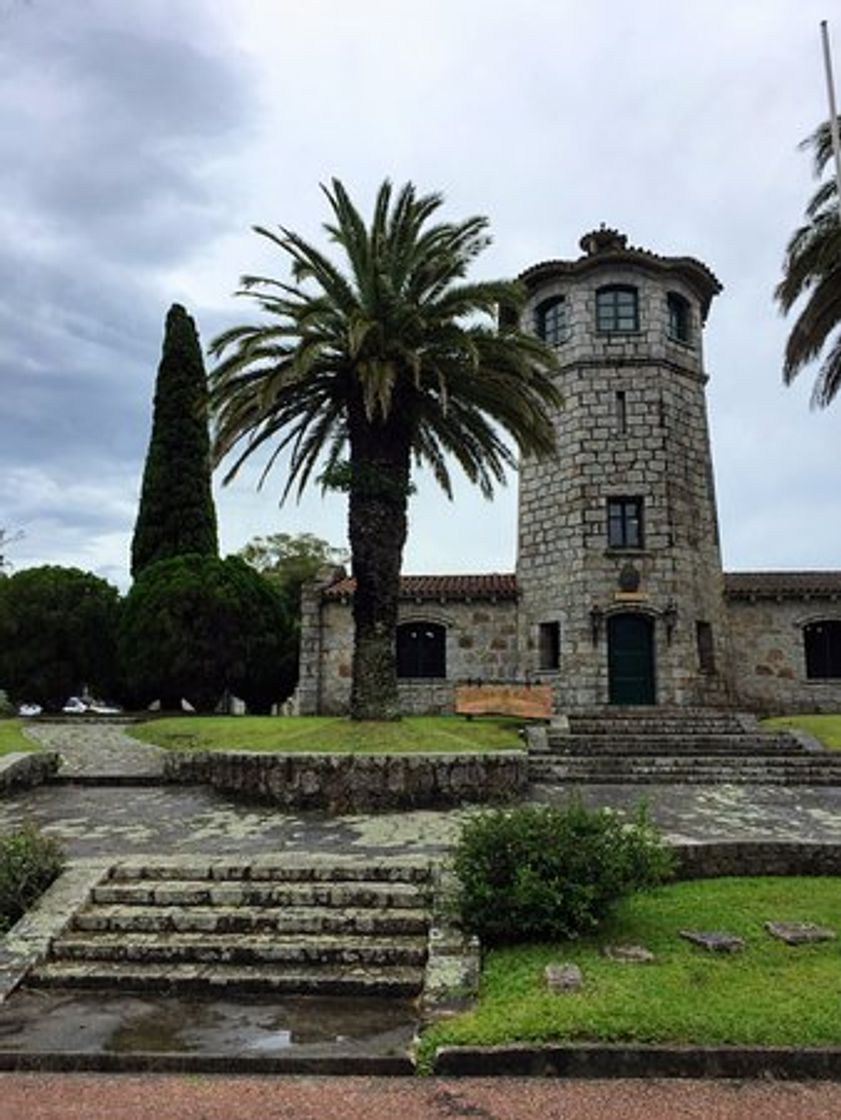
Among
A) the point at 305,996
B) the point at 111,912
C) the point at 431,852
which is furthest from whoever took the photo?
the point at 431,852

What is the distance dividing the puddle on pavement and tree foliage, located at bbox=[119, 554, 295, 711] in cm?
1866

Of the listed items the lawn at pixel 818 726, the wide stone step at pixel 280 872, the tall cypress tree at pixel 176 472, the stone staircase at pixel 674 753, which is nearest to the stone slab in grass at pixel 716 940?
the wide stone step at pixel 280 872

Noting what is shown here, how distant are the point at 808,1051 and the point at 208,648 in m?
21.7

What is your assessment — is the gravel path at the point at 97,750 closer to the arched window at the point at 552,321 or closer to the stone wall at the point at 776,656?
the arched window at the point at 552,321

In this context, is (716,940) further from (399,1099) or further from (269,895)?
(269,895)

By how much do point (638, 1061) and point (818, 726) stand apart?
16567 mm

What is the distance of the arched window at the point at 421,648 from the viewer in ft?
83.0

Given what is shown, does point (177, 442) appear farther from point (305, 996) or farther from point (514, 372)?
point (305, 996)

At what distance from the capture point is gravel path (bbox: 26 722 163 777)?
15461mm

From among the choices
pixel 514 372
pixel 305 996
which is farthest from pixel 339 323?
pixel 305 996

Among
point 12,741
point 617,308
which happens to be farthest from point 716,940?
point 617,308

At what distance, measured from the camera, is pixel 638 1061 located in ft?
16.6

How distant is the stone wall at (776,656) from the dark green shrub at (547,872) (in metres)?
18.7

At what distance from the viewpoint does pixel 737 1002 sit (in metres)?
5.55
